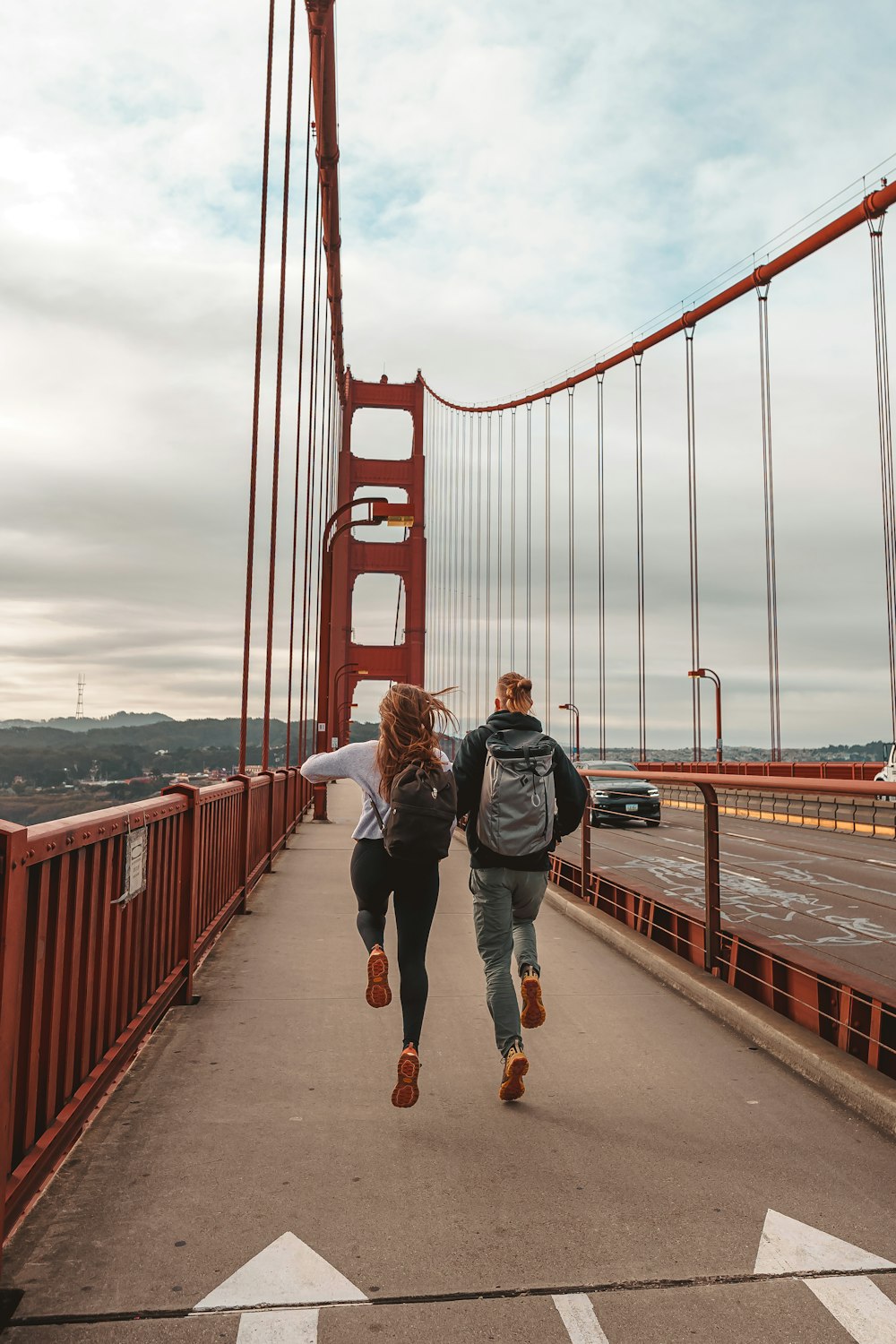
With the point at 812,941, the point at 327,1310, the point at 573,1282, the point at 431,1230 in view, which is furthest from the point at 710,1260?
the point at 812,941

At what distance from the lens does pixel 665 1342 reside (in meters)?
2.11

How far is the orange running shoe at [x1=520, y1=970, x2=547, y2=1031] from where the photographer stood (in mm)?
3871

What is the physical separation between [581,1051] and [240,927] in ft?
12.1

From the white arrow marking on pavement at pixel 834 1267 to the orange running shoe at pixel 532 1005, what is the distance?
129 cm

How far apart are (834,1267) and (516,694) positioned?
2.21m

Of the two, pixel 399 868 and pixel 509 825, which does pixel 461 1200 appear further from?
pixel 509 825

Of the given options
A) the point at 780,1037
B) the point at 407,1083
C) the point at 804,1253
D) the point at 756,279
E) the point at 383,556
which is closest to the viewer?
the point at 804,1253

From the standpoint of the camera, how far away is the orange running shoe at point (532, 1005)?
12.7 feet

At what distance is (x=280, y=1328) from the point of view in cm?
215

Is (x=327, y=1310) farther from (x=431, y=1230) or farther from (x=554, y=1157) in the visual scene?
(x=554, y=1157)

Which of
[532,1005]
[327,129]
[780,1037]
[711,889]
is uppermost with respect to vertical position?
[327,129]

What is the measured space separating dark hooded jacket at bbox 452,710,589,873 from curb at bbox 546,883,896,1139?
3.95 ft

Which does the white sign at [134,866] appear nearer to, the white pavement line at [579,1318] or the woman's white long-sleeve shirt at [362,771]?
the woman's white long-sleeve shirt at [362,771]

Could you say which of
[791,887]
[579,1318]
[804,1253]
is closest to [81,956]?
[579,1318]
